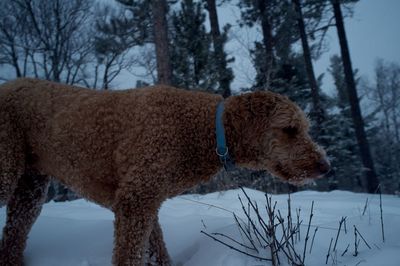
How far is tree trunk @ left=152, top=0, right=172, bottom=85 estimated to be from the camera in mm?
8008

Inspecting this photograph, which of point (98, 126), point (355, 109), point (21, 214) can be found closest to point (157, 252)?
point (98, 126)

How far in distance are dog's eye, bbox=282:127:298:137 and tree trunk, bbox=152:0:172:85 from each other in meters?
5.66

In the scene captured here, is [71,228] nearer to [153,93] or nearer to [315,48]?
[153,93]

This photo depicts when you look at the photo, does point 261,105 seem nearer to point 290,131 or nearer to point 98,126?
point 290,131

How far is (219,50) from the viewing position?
13.2m

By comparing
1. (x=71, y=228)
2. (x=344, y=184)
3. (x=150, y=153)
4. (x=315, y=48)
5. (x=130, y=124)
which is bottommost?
(x=344, y=184)

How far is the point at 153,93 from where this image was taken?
267cm

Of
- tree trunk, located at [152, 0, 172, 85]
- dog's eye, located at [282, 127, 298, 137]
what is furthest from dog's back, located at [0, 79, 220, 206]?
tree trunk, located at [152, 0, 172, 85]

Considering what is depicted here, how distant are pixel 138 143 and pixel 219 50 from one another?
11.3 meters

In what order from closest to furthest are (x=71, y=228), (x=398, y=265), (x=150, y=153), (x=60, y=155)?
(x=398, y=265) → (x=150, y=153) → (x=60, y=155) → (x=71, y=228)

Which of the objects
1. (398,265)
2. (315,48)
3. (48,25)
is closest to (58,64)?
(48,25)

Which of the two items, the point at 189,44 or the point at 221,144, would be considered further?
the point at 189,44

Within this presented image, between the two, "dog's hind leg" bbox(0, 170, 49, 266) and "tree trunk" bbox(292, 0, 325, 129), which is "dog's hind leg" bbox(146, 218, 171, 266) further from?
"tree trunk" bbox(292, 0, 325, 129)

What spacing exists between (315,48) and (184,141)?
616 inches
